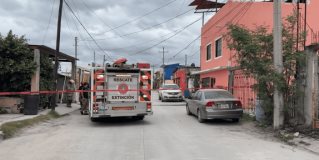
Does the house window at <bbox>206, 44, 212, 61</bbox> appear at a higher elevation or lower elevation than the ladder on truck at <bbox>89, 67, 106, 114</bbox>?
higher

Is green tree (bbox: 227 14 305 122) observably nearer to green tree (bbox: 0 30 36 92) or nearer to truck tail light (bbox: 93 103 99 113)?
truck tail light (bbox: 93 103 99 113)

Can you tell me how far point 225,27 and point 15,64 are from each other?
15.6 m

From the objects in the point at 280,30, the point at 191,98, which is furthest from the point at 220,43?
the point at 280,30

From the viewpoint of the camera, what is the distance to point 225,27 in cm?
2722

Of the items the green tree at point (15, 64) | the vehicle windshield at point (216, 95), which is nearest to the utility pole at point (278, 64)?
the vehicle windshield at point (216, 95)

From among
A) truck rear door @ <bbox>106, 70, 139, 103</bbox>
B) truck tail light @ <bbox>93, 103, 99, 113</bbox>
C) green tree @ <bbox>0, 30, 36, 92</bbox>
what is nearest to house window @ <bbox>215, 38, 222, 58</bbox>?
truck rear door @ <bbox>106, 70, 139, 103</bbox>

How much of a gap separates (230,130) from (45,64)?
12978mm

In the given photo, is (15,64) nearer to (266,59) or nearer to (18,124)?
(18,124)

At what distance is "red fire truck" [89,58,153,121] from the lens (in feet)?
47.5

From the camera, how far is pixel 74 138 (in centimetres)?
1129

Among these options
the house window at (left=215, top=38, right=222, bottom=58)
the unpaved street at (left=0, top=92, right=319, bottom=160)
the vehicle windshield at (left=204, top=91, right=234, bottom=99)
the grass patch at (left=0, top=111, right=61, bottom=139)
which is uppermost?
the house window at (left=215, top=38, right=222, bottom=58)

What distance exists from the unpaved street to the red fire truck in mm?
613

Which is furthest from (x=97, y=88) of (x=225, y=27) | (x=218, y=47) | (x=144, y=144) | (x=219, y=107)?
(x=218, y=47)

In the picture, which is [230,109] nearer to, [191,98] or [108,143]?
[191,98]
